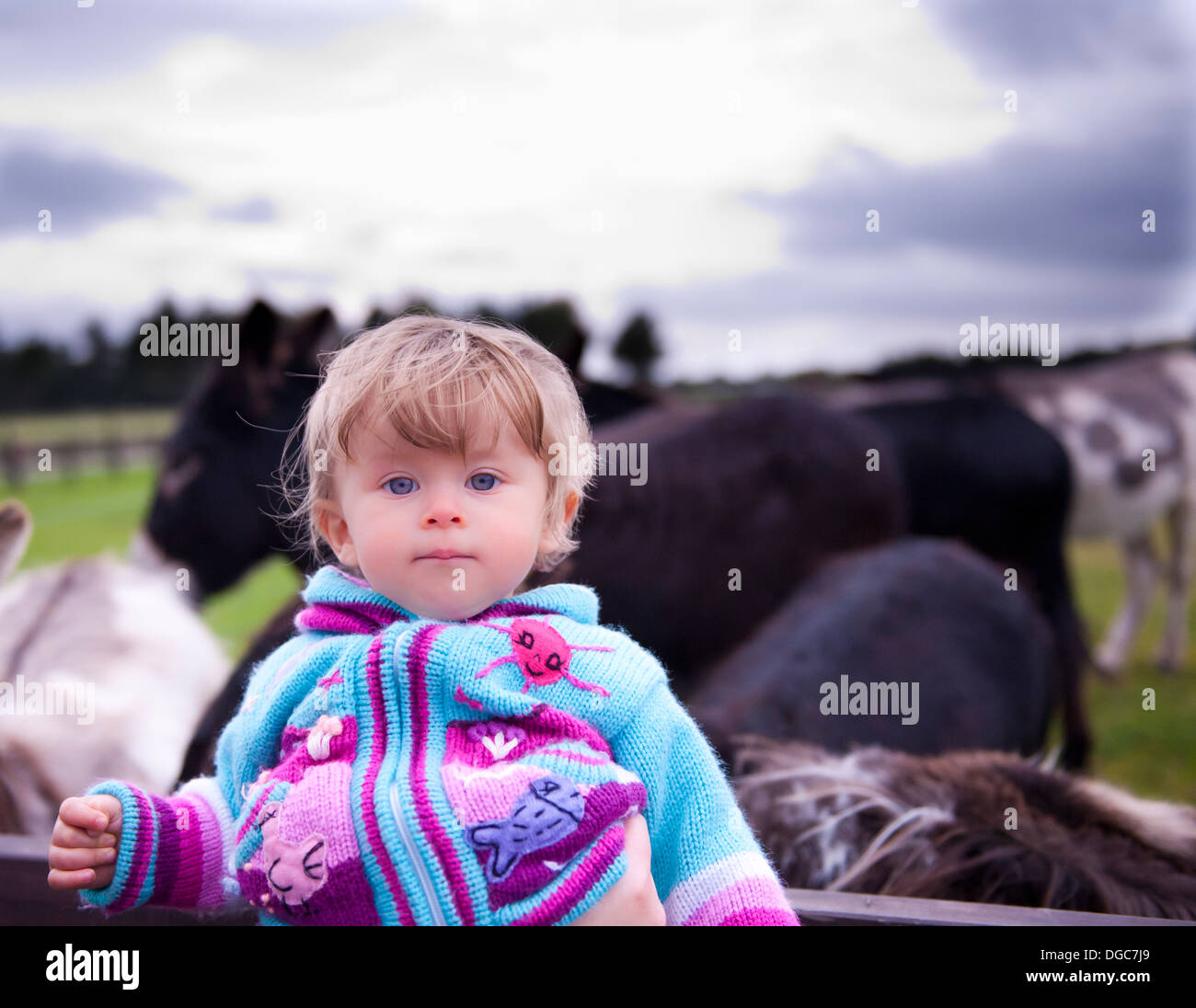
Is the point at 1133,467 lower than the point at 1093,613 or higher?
higher

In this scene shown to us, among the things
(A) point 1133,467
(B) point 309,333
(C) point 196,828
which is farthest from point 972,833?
(A) point 1133,467

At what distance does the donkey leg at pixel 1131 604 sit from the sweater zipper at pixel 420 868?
564 centimetres

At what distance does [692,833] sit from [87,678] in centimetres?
163

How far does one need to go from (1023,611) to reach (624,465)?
4.60ft

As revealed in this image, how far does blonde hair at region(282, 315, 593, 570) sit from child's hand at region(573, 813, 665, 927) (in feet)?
1.15

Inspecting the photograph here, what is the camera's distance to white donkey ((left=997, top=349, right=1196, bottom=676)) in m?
5.98

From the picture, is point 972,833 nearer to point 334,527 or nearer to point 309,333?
point 334,527

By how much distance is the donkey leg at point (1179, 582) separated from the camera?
5836 millimetres

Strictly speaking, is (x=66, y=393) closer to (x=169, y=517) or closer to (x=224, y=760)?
(x=169, y=517)

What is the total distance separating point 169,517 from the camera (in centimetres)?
366

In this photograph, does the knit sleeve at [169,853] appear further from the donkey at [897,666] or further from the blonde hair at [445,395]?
the donkey at [897,666]

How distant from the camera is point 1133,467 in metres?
6.03

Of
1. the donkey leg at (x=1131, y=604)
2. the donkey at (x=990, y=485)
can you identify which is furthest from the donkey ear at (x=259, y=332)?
the donkey leg at (x=1131, y=604)

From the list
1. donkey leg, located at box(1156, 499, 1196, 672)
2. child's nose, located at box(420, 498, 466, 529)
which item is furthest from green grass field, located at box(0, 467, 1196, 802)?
child's nose, located at box(420, 498, 466, 529)
